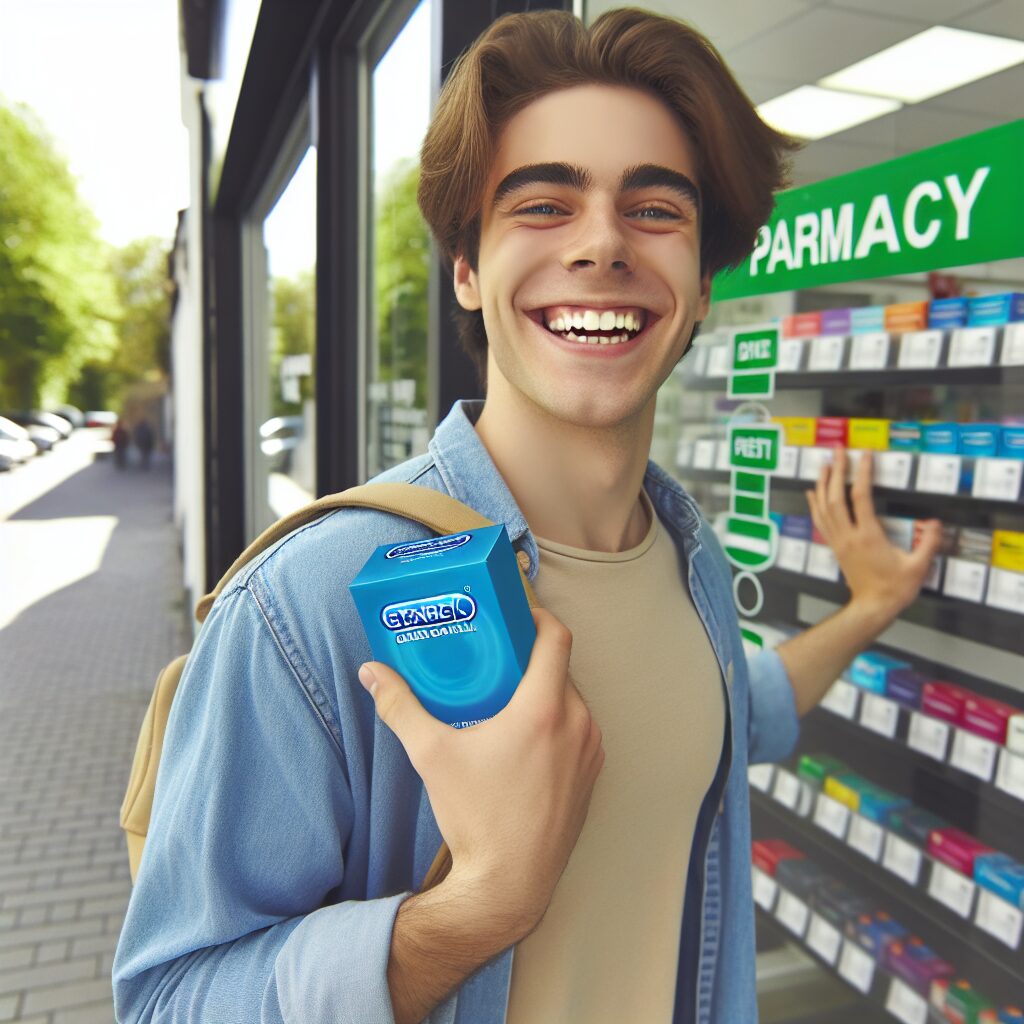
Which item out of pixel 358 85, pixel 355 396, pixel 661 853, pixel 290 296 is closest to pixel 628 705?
pixel 661 853

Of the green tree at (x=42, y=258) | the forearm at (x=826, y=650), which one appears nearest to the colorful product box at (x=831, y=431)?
the forearm at (x=826, y=650)

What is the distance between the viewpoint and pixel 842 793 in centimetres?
216

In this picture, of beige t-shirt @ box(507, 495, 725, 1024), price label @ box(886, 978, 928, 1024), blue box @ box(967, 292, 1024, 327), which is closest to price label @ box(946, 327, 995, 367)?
blue box @ box(967, 292, 1024, 327)

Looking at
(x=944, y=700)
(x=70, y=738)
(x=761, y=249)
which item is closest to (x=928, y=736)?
(x=944, y=700)

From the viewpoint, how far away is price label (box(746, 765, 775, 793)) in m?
2.43

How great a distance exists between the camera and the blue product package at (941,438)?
69.6 inches

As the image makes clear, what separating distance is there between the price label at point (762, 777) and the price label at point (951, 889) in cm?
55

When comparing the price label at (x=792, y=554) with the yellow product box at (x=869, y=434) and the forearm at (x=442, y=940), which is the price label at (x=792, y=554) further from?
the forearm at (x=442, y=940)

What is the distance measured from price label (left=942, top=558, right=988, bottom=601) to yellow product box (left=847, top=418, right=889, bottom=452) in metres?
0.26

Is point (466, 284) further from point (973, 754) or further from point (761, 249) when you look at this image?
point (973, 754)

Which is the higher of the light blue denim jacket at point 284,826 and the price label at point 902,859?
the light blue denim jacket at point 284,826

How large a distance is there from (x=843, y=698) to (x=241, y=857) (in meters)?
1.42

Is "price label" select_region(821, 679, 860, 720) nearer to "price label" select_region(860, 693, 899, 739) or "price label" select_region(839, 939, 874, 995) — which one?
"price label" select_region(860, 693, 899, 739)

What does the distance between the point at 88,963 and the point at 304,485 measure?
7.60 feet
